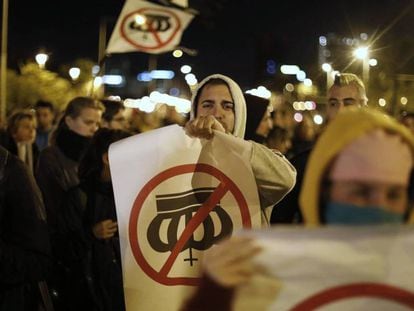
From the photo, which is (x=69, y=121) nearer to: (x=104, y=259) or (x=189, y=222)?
(x=104, y=259)

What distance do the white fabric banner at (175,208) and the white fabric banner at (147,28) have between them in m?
6.92

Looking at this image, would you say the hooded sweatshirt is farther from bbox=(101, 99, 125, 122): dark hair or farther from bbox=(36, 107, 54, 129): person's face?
bbox=(36, 107, 54, 129): person's face

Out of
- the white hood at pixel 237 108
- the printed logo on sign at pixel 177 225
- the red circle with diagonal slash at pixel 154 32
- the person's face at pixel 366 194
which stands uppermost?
the red circle with diagonal slash at pixel 154 32

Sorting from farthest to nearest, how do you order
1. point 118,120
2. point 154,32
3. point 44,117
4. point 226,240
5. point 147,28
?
point 44,117 < point 154,32 < point 147,28 < point 118,120 < point 226,240

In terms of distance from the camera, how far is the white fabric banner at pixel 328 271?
84.7 inches

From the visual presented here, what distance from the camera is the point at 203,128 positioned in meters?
3.74

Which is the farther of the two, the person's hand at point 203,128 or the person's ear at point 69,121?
the person's ear at point 69,121

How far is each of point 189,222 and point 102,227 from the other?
1.24 meters

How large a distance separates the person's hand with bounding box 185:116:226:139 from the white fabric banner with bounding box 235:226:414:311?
1605mm

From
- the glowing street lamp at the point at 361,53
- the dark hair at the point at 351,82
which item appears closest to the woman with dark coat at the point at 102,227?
the dark hair at the point at 351,82

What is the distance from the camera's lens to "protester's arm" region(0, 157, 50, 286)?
12.6 ft

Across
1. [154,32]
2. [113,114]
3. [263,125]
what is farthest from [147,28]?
[263,125]

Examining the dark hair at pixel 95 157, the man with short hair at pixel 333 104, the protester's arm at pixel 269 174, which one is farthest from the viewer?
the dark hair at pixel 95 157

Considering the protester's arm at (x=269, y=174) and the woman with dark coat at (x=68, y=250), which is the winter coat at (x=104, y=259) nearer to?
the woman with dark coat at (x=68, y=250)
